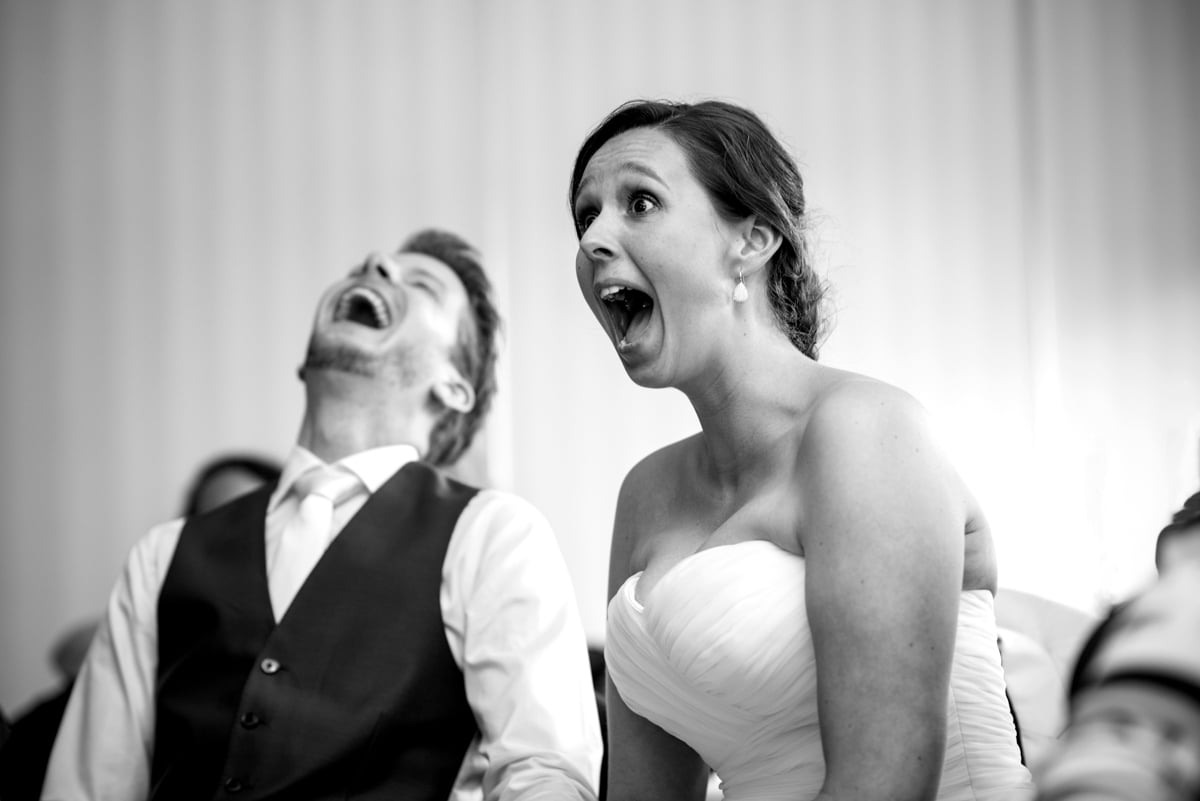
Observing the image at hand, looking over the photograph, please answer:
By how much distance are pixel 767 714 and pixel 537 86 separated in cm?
364

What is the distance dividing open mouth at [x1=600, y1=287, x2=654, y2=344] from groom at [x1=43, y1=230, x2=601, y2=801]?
1.77 feet

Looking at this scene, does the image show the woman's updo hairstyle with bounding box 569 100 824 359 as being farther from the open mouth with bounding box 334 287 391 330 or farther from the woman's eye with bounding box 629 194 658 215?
the open mouth with bounding box 334 287 391 330

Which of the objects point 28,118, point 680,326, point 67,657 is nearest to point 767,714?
point 680,326

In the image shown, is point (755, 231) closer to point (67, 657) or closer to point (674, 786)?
point (674, 786)

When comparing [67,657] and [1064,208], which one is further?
[1064,208]

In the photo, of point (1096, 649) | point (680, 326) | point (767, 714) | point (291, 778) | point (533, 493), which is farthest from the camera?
Answer: point (533, 493)

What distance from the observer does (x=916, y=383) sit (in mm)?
4488

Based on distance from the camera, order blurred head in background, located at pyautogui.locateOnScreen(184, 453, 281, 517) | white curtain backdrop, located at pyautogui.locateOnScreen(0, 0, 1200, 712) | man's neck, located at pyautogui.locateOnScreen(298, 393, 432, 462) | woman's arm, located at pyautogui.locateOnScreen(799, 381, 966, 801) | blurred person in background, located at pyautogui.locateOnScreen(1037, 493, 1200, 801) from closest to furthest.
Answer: blurred person in background, located at pyautogui.locateOnScreen(1037, 493, 1200, 801) < woman's arm, located at pyautogui.locateOnScreen(799, 381, 966, 801) < man's neck, located at pyautogui.locateOnScreen(298, 393, 432, 462) < blurred head in background, located at pyautogui.locateOnScreen(184, 453, 281, 517) < white curtain backdrop, located at pyautogui.locateOnScreen(0, 0, 1200, 712)

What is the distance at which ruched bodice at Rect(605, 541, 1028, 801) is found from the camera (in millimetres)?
1457

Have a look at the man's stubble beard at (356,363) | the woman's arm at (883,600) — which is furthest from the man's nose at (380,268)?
the woman's arm at (883,600)

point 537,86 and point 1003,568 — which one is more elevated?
point 537,86

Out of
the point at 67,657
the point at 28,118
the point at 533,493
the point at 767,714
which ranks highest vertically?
the point at 28,118

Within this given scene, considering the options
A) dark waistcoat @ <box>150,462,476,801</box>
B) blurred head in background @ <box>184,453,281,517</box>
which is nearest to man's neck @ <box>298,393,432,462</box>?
dark waistcoat @ <box>150,462,476,801</box>

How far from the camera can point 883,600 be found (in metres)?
1.35
